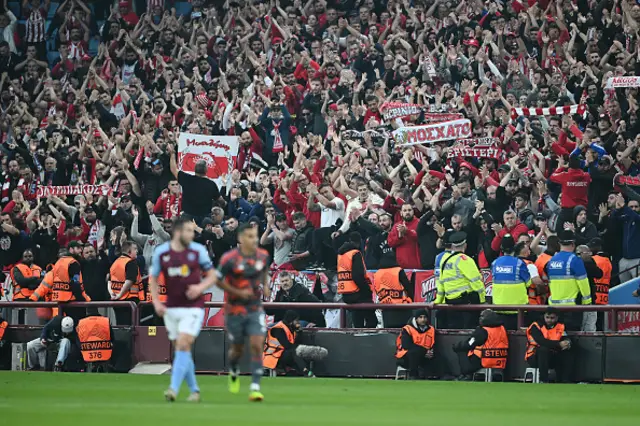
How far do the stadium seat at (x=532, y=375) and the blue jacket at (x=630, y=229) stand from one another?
3.14 m

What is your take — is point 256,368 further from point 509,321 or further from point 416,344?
point 509,321

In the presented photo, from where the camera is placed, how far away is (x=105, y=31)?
33219 millimetres

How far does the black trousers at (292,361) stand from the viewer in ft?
66.2

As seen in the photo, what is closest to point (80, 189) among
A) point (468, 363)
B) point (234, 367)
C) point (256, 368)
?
point (468, 363)

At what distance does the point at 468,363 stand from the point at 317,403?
553 cm

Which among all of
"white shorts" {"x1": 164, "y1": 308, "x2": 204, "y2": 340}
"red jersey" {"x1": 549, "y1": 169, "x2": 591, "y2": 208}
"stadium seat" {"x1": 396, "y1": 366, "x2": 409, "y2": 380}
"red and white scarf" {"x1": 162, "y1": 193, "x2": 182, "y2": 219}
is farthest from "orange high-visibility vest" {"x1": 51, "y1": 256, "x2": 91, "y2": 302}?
"white shorts" {"x1": 164, "y1": 308, "x2": 204, "y2": 340}

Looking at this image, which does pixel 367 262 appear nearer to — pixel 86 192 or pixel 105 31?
pixel 86 192

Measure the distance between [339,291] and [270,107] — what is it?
6888 millimetres

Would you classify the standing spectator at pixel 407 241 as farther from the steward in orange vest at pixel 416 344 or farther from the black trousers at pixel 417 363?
the black trousers at pixel 417 363

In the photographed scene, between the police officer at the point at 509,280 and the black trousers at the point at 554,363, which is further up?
the police officer at the point at 509,280

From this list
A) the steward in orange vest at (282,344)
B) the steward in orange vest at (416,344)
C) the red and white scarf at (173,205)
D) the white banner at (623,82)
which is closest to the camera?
the steward in orange vest at (416,344)

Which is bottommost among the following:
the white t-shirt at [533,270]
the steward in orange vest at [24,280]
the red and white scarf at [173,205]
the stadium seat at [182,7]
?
the steward in orange vest at [24,280]

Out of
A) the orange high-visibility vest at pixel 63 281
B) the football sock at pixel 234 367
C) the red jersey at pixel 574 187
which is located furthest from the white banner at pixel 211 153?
the football sock at pixel 234 367

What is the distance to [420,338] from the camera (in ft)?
63.7
